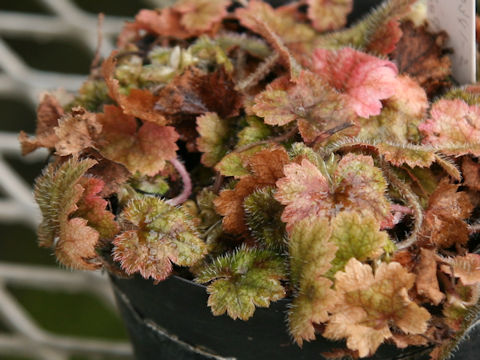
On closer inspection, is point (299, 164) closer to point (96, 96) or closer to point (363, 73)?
point (363, 73)

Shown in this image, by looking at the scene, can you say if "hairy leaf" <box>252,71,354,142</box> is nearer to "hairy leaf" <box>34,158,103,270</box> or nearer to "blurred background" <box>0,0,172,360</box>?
"hairy leaf" <box>34,158,103,270</box>

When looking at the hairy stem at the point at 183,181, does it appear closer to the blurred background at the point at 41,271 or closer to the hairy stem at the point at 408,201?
the hairy stem at the point at 408,201

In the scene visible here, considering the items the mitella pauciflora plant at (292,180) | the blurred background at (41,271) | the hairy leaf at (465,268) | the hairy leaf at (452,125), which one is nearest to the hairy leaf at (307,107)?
the mitella pauciflora plant at (292,180)

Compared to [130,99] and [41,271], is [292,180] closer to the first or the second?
[130,99]

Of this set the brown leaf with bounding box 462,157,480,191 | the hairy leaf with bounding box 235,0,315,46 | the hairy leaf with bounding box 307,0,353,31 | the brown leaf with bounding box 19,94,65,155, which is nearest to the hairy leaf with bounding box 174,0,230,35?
the hairy leaf with bounding box 235,0,315,46

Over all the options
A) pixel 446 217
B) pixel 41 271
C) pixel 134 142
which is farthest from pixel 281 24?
pixel 41 271

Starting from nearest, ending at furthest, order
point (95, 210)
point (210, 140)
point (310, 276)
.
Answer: point (310, 276)
point (95, 210)
point (210, 140)

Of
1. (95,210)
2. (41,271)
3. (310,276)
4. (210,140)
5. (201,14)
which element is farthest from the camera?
(41,271)

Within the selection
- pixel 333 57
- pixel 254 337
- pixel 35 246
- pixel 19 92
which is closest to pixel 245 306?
pixel 254 337

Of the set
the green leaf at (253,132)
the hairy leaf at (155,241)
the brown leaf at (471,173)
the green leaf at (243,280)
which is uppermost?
the brown leaf at (471,173)
